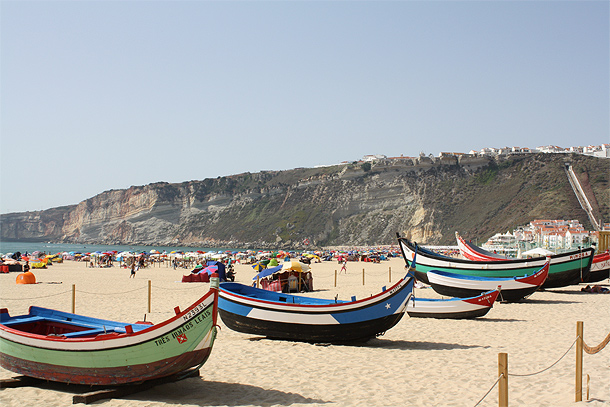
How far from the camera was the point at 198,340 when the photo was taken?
6.91 m

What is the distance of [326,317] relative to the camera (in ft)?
34.4

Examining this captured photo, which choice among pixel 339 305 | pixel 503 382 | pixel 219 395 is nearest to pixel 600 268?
pixel 339 305

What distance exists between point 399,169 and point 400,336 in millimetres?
103907

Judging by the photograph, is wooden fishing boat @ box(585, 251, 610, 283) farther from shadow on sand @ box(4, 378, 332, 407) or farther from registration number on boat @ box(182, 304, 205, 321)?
registration number on boat @ box(182, 304, 205, 321)

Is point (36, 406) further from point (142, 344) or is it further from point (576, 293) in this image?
point (576, 293)

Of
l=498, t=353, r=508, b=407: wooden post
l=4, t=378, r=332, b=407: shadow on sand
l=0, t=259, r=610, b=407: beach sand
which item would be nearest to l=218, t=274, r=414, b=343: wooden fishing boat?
l=0, t=259, r=610, b=407: beach sand

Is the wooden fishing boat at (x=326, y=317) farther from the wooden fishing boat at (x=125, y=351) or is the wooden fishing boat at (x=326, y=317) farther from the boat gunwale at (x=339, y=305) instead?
the wooden fishing boat at (x=125, y=351)

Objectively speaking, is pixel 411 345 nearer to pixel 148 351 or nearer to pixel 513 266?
pixel 148 351

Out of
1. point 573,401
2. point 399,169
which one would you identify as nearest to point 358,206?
point 399,169

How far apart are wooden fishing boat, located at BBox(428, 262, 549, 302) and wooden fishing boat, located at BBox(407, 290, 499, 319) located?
3.63 m

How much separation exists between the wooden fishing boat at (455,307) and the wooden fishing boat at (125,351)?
28.5 feet

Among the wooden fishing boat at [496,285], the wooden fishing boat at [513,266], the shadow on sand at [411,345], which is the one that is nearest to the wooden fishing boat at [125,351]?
the shadow on sand at [411,345]

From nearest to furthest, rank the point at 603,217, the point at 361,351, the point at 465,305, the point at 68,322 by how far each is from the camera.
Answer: the point at 68,322, the point at 361,351, the point at 465,305, the point at 603,217

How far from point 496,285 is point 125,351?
1464 centimetres
